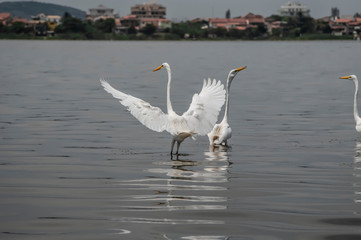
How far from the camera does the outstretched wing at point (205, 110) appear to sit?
1489 centimetres

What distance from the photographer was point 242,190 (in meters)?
11.4

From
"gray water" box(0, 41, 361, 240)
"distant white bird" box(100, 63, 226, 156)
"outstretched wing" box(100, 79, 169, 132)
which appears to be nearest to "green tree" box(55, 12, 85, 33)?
"gray water" box(0, 41, 361, 240)

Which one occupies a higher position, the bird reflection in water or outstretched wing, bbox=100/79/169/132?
outstretched wing, bbox=100/79/169/132

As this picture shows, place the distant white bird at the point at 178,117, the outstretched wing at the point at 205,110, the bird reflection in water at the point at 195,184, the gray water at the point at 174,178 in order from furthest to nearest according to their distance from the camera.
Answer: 1. the outstretched wing at the point at 205,110
2. the distant white bird at the point at 178,117
3. the bird reflection in water at the point at 195,184
4. the gray water at the point at 174,178

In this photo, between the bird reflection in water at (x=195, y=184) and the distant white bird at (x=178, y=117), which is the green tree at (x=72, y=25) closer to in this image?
the distant white bird at (x=178, y=117)

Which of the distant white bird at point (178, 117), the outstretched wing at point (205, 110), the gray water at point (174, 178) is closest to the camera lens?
the gray water at point (174, 178)

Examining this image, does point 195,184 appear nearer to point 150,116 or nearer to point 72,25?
point 150,116

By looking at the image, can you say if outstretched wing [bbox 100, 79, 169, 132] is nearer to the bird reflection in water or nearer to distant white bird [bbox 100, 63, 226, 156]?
distant white bird [bbox 100, 63, 226, 156]

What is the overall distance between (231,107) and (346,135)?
7.54 metres

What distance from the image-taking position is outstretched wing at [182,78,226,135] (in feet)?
48.9

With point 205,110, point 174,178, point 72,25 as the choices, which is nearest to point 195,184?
point 174,178

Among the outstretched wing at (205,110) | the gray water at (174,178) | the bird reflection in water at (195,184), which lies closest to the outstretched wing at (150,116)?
the outstretched wing at (205,110)

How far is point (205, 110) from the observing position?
15133mm

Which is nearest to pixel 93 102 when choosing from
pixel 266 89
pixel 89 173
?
pixel 266 89
